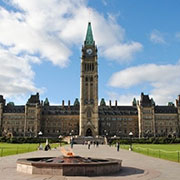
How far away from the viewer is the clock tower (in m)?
124

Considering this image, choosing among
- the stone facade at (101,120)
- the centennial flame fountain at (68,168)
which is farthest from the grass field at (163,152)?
the stone facade at (101,120)

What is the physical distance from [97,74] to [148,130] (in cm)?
3785

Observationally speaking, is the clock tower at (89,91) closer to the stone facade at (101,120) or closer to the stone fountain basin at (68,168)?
the stone facade at (101,120)

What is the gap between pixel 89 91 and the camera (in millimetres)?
127812

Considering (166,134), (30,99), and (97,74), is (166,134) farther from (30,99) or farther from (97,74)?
(30,99)

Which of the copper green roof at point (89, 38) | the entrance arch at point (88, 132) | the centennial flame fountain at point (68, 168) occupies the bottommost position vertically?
the entrance arch at point (88, 132)

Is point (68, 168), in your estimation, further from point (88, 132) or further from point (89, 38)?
point (89, 38)

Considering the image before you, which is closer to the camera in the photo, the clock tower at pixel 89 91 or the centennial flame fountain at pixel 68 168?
the centennial flame fountain at pixel 68 168

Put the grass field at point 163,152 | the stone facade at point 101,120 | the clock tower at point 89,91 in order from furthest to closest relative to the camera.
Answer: the stone facade at point 101,120 → the clock tower at point 89,91 → the grass field at point 163,152

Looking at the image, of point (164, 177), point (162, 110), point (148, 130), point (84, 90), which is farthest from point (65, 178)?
point (162, 110)

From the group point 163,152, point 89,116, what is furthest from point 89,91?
point 163,152

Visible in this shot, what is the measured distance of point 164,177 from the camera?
1689 cm

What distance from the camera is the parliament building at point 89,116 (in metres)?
128

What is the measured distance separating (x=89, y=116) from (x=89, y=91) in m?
11.9
